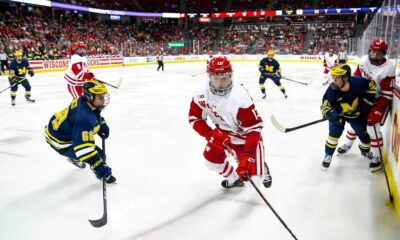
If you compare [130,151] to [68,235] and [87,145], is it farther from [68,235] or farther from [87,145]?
[68,235]

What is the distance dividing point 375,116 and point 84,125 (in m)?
2.67

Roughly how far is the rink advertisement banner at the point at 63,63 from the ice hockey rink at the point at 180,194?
1032 cm

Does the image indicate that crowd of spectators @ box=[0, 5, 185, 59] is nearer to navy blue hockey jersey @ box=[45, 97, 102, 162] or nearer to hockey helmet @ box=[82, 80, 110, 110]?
navy blue hockey jersey @ box=[45, 97, 102, 162]

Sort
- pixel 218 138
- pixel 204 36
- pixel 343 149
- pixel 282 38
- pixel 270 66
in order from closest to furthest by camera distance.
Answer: pixel 218 138, pixel 343 149, pixel 270 66, pixel 282 38, pixel 204 36

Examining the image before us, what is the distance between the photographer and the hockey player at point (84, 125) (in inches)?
94.1

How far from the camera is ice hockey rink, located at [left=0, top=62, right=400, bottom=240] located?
2219 mm

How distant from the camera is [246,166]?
2.05m

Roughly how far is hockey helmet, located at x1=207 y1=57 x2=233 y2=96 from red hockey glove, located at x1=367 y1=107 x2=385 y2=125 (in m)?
1.62

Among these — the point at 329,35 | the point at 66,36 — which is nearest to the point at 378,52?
the point at 66,36

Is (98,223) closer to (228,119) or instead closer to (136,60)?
(228,119)

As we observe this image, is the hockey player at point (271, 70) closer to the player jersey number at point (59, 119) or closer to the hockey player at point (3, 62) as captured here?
the player jersey number at point (59, 119)

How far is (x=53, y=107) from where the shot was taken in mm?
6652

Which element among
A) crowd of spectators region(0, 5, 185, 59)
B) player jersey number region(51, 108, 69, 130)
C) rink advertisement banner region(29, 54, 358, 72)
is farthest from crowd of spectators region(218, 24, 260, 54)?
player jersey number region(51, 108, 69, 130)

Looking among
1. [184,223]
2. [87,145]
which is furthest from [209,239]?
[87,145]
